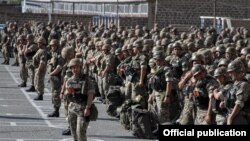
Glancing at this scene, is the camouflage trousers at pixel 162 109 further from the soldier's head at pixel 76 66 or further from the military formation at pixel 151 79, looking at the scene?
the soldier's head at pixel 76 66

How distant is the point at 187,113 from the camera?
16016 millimetres

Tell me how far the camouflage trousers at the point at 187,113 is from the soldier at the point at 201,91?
57 cm

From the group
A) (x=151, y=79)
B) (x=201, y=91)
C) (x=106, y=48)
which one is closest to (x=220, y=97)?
(x=201, y=91)

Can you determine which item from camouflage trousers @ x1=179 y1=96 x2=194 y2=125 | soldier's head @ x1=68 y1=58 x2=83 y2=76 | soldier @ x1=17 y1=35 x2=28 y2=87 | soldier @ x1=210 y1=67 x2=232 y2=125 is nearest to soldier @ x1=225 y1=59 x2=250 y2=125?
soldier @ x1=210 y1=67 x2=232 y2=125

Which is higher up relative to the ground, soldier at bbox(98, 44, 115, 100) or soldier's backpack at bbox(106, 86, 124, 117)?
soldier at bbox(98, 44, 115, 100)

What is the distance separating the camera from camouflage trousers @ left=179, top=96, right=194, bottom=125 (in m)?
15.9

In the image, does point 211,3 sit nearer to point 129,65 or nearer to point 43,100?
point 43,100

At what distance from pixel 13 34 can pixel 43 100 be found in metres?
15.3

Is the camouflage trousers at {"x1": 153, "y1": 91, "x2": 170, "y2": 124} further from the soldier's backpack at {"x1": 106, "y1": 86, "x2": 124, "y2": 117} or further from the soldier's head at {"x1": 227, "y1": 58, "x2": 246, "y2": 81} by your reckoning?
the soldier's head at {"x1": 227, "y1": 58, "x2": 246, "y2": 81}

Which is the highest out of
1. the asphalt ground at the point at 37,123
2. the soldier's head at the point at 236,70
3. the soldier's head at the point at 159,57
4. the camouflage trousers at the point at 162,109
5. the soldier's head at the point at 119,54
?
the soldier's head at the point at 236,70

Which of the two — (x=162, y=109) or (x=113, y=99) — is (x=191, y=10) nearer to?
(x=113, y=99)

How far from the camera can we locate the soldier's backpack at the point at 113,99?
68.1 ft

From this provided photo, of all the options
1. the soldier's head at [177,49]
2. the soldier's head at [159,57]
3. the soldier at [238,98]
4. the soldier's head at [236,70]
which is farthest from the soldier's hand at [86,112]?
the soldier's head at [177,49]

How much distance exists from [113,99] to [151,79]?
3274 millimetres
